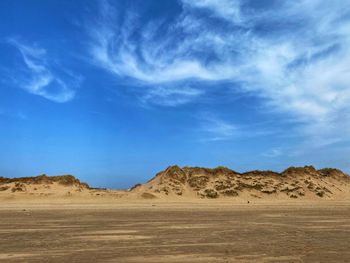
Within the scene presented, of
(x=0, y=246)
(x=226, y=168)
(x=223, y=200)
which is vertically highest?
(x=226, y=168)

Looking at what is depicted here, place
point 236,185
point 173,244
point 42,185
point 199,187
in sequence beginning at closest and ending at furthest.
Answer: point 173,244
point 42,185
point 199,187
point 236,185

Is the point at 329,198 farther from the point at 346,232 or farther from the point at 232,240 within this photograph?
the point at 232,240

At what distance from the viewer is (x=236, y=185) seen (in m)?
50.7

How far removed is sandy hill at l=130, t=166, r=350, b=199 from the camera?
4788 cm

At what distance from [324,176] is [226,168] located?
15.6 m

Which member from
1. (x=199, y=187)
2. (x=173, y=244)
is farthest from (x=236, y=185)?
(x=173, y=244)

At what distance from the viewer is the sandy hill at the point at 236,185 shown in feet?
157

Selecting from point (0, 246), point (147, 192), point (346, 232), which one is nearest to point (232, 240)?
point (346, 232)

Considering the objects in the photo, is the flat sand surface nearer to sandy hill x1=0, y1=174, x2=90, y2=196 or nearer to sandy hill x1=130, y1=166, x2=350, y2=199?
sandy hill x1=0, y1=174, x2=90, y2=196

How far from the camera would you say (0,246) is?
12094 mm

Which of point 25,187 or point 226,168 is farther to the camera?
point 226,168

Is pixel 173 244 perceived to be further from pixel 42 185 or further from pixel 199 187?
pixel 42 185

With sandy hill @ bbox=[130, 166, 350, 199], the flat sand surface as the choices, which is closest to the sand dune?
sandy hill @ bbox=[130, 166, 350, 199]

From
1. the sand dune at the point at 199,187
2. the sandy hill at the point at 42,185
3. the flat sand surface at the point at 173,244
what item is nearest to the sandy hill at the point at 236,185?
the sand dune at the point at 199,187
